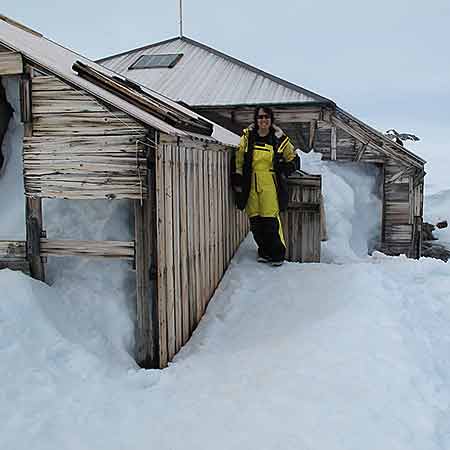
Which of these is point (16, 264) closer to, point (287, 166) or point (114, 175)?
point (114, 175)

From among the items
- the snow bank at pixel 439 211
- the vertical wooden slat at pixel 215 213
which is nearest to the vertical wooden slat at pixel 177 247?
the vertical wooden slat at pixel 215 213

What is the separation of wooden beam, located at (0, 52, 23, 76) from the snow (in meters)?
1.06

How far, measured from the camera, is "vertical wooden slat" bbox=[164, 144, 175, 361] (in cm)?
470

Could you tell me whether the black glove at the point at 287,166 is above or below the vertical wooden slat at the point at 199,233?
above

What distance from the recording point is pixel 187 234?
529cm

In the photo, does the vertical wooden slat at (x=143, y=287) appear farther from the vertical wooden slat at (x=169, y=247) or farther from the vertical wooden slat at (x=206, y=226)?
the vertical wooden slat at (x=206, y=226)

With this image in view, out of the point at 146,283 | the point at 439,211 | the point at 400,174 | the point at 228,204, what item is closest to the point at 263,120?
the point at 228,204

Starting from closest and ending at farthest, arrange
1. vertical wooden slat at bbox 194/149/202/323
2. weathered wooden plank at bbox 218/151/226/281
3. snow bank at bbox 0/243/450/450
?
snow bank at bbox 0/243/450/450, vertical wooden slat at bbox 194/149/202/323, weathered wooden plank at bbox 218/151/226/281

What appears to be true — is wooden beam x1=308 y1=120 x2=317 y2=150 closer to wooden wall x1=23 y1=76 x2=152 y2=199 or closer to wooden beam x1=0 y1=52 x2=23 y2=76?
wooden wall x1=23 y1=76 x2=152 y2=199

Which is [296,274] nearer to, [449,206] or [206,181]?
[206,181]

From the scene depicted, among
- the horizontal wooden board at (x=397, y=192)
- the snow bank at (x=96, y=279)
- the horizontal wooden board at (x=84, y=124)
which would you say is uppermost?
the horizontal wooden board at (x=84, y=124)

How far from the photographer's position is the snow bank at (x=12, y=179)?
5.33 metres

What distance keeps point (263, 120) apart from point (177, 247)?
8.21 ft

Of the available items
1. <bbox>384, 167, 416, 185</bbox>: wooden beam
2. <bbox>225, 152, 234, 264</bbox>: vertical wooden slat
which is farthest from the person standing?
<bbox>384, 167, 416, 185</bbox>: wooden beam
